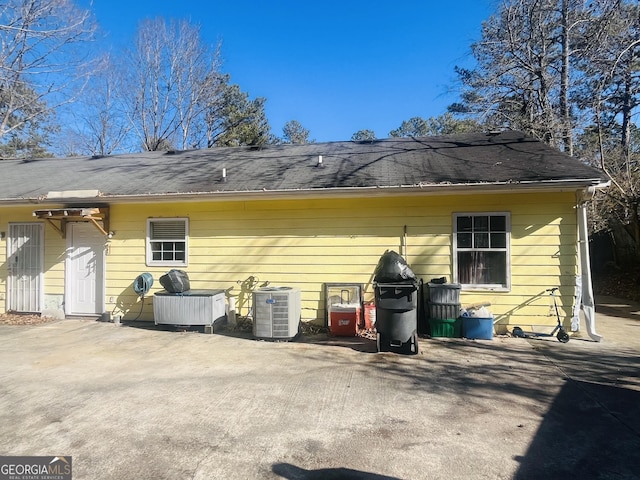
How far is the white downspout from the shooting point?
6250 millimetres

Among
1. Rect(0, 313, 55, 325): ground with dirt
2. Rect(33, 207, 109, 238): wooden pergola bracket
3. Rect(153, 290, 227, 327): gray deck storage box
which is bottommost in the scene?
Rect(0, 313, 55, 325): ground with dirt

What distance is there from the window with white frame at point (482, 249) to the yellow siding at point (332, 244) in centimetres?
13

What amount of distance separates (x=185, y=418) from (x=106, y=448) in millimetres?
691

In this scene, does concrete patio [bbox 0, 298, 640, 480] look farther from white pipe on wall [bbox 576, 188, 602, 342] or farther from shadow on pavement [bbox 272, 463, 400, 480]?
white pipe on wall [bbox 576, 188, 602, 342]

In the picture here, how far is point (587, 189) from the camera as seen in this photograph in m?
6.13

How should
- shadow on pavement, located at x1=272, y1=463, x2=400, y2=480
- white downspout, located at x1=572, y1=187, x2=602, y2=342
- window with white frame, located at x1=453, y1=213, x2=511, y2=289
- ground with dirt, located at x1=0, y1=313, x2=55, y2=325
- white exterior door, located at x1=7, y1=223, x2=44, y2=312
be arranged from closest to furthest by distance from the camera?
shadow on pavement, located at x1=272, y1=463, x2=400, y2=480, white downspout, located at x1=572, y1=187, x2=602, y2=342, window with white frame, located at x1=453, y1=213, x2=511, y2=289, ground with dirt, located at x1=0, y1=313, x2=55, y2=325, white exterior door, located at x1=7, y1=223, x2=44, y2=312

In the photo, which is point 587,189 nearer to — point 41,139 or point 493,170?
point 493,170

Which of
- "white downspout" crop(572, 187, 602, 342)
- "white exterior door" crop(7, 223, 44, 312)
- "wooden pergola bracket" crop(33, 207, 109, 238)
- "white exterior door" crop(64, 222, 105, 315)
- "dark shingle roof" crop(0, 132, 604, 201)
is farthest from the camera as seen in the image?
"white exterior door" crop(7, 223, 44, 312)

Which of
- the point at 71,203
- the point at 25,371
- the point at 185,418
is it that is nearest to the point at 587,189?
the point at 185,418

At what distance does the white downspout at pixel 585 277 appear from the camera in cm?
625

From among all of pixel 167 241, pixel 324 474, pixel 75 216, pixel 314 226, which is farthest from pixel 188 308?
pixel 324 474

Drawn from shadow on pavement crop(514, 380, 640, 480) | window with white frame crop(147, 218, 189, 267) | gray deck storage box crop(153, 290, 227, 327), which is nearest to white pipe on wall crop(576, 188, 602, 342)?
shadow on pavement crop(514, 380, 640, 480)

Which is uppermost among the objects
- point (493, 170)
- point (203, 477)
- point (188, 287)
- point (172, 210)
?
point (493, 170)

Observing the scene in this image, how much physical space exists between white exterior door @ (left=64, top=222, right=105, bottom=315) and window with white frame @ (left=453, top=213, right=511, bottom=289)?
747 cm
